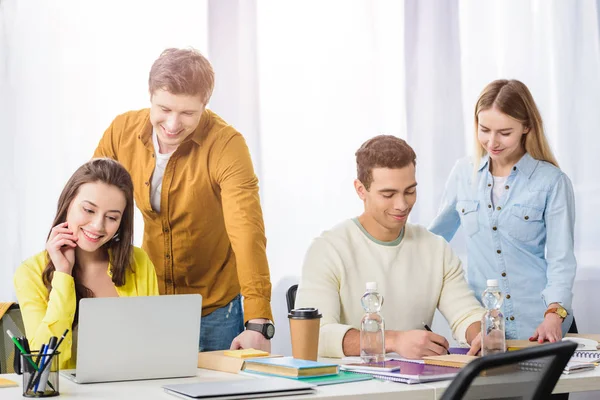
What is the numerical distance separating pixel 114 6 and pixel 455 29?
1500 mm

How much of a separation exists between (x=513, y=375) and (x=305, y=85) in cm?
244

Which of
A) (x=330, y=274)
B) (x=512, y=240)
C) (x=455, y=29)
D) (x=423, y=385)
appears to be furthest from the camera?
(x=455, y=29)

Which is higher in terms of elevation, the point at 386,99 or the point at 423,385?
the point at 386,99

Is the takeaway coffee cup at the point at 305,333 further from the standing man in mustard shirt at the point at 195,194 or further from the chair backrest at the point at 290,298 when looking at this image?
the chair backrest at the point at 290,298

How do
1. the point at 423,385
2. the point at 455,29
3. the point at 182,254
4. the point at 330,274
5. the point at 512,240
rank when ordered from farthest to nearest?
the point at 455,29 → the point at 512,240 → the point at 182,254 → the point at 330,274 → the point at 423,385

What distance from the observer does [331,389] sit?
1572 millimetres

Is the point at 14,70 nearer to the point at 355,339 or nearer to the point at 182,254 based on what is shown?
the point at 182,254

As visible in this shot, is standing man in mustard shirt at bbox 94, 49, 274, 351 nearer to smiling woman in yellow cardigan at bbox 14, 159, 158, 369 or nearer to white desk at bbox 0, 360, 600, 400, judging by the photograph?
smiling woman in yellow cardigan at bbox 14, 159, 158, 369

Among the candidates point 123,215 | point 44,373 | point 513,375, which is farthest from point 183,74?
point 513,375

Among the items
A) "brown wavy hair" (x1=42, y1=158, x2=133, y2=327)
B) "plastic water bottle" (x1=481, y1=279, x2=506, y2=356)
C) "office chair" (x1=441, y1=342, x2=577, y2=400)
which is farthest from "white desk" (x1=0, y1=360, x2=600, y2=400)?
"brown wavy hair" (x1=42, y1=158, x2=133, y2=327)

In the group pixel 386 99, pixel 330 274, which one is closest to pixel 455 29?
pixel 386 99

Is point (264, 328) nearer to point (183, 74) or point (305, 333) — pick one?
point (305, 333)

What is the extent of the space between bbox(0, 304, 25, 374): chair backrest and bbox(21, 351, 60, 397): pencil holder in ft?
2.19

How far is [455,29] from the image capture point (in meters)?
3.66
